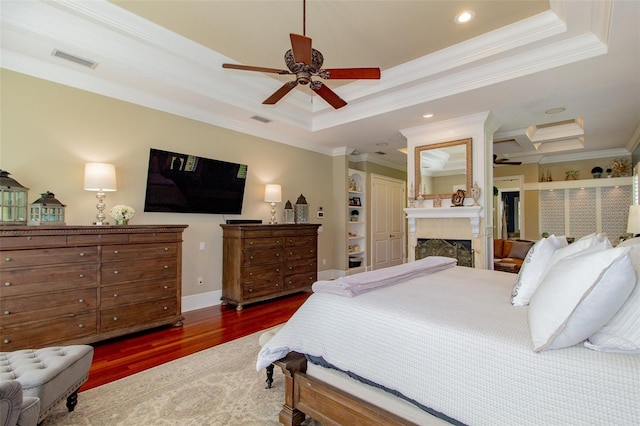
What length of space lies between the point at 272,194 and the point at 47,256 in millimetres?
2872

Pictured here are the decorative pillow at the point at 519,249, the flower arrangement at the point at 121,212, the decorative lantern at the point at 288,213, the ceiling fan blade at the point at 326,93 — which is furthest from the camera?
the decorative pillow at the point at 519,249

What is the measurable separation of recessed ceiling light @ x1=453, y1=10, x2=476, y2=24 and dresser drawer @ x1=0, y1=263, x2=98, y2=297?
4.16 m

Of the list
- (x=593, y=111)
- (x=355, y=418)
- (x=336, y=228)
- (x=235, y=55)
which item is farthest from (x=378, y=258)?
(x=355, y=418)

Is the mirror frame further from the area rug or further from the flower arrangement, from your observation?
the flower arrangement

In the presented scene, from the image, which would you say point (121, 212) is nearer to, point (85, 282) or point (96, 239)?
point (96, 239)

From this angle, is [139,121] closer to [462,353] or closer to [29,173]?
[29,173]

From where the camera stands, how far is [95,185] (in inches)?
124

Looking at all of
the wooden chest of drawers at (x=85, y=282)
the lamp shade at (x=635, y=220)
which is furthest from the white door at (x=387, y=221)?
the wooden chest of drawers at (x=85, y=282)

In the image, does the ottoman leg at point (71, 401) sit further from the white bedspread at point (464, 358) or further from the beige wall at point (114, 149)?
the beige wall at point (114, 149)

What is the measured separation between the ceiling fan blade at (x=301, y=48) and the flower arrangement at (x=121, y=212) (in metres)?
2.46

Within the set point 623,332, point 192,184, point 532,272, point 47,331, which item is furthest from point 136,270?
point 623,332

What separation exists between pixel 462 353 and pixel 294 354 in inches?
40.6

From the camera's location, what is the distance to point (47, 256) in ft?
8.83

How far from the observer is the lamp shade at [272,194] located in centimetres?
496
